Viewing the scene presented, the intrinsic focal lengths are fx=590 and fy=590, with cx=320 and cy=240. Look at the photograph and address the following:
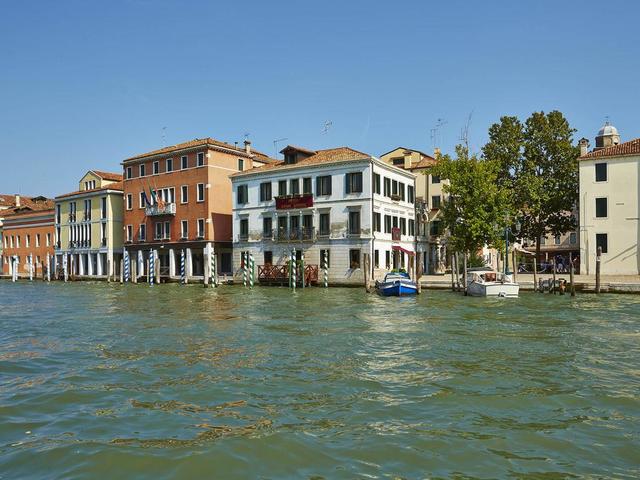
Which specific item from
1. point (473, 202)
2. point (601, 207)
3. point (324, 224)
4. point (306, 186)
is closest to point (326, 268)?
point (324, 224)

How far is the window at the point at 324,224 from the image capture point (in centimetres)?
3581

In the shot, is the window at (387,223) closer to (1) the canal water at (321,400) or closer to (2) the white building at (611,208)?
(2) the white building at (611,208)

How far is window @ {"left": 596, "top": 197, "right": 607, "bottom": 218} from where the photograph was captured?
33356 mm

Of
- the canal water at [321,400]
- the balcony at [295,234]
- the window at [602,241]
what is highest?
the balcony at [295,234]

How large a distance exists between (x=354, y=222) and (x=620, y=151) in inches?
604

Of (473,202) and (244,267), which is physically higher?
(473,202)

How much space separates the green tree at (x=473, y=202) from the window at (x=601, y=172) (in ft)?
16.5

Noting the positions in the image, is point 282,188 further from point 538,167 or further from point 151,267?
point 538,167

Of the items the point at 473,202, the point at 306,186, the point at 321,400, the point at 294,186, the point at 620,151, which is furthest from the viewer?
the point at 294,186

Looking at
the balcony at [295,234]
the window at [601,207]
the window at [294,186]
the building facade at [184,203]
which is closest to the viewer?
the window at [601,207]

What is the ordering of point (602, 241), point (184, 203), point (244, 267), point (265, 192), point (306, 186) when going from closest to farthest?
point (602, 241)
point (306, 186)
point (265, 192)
point (244, 267)
point (184, 203)

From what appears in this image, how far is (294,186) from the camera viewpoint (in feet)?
122

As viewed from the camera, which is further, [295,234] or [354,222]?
[295,234]

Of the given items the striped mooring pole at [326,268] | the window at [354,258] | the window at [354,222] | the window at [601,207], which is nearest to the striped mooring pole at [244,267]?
the striped mooring pole at [326,268]
